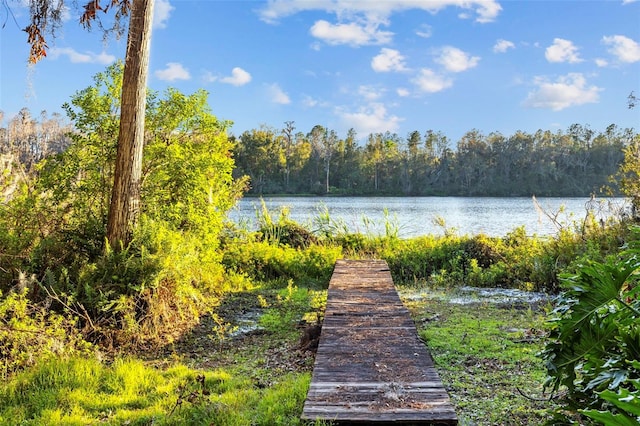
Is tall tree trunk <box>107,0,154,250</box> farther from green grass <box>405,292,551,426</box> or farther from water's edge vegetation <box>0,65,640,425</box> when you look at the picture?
green grass <box>405,292,551,426</box>

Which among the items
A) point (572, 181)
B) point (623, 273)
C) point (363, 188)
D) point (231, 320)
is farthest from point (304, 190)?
point (623, 273)

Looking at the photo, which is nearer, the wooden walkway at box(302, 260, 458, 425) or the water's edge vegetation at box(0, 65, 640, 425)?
the water's edge vegetation at box(0, 65, 640, 425)

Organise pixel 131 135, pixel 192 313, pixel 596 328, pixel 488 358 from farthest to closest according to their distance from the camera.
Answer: pixel 192 313
pixel 131 135
pixel 488 358
pixel 596 328

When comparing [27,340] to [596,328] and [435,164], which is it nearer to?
[596,328]

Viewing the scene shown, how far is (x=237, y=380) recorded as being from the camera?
13.9 feet

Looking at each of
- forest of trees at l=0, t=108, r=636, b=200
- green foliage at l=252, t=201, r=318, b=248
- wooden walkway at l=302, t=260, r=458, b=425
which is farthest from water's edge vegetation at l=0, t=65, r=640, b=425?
forest of trees at l=0, t=108, r=636, b=200

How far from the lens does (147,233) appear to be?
5645 millimetres

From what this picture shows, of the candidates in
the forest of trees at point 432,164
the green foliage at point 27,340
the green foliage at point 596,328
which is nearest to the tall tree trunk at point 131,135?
the green foliage at point 27,340

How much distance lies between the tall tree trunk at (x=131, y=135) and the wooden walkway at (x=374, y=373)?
264 cm

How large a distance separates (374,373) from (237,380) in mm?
1405

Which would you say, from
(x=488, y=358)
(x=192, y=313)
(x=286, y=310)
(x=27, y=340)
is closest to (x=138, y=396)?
(x=27, y=340)

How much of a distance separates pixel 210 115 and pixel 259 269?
398 centimetres

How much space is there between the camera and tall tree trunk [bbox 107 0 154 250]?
18.4 ft

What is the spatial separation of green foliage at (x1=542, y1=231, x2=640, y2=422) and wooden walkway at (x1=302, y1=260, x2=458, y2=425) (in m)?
0.99
